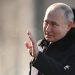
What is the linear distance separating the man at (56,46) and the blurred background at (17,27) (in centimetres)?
347

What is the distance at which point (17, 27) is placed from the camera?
26.6 ft

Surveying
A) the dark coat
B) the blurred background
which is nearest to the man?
the dark coat

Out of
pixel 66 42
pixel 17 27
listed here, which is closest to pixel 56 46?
pixel 66 42

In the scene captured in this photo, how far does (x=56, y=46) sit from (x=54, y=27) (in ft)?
0.44

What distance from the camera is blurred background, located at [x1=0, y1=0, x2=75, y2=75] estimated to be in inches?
308

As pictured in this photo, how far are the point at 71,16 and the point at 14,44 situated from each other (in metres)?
3.90

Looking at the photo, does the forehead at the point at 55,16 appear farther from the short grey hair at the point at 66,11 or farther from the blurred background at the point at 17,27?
the blurred background at the point at 17,27

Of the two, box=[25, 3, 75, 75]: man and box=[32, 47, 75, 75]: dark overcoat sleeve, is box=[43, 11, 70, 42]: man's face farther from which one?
box=[32, 47, 75, 75]: dark overcoat sleeve

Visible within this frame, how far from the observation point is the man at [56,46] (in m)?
3.95

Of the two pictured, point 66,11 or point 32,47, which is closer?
point 32,47

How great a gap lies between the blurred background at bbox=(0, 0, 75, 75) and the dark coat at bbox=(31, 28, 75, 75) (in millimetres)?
3489

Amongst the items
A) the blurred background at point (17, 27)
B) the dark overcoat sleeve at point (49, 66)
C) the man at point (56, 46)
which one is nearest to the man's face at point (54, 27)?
the man at point (56, 46)

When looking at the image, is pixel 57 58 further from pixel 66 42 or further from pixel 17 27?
pixel 17 27

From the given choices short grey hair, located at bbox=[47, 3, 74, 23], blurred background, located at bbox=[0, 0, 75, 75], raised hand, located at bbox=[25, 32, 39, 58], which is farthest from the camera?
blurred background, located at bbox=[0, 0, 75, 75]
